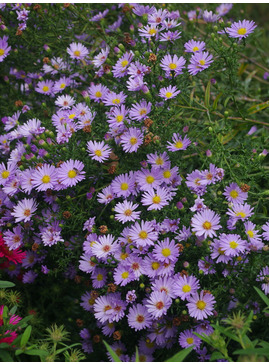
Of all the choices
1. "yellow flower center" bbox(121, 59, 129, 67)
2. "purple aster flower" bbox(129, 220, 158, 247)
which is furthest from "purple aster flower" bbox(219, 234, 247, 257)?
"yellow flower center" bbox(121, 59, 129, 67)

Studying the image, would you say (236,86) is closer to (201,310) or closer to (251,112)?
(251,112)

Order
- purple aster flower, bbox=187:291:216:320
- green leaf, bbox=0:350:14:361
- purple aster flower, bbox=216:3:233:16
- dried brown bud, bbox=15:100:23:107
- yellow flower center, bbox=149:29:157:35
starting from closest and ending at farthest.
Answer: green leaf, bbox=0:350:14:361 < purple aster flower, bbox=187:291:216:320 < yellow flower center, bbox=149:29:157:35 < dried brown bud, bbox=15:100:23:107 < purple aster flower, bbox=216:3:233:16

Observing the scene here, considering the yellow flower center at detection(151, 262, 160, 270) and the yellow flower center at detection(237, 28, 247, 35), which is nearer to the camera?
the yellow flower center at detection(151, 262, 160, 270)

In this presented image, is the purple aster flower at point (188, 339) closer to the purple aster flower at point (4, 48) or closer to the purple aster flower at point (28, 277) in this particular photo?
the purple aster flower at point (28, 277)

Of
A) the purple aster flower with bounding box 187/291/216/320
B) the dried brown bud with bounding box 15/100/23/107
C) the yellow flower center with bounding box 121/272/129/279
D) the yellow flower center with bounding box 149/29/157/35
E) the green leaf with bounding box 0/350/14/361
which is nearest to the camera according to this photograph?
the green leaf with bounding box 0/350/14/361

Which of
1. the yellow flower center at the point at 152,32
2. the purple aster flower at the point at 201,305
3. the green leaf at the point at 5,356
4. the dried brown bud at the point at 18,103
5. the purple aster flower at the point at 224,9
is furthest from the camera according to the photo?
the purple aster flower at the point at 224,9

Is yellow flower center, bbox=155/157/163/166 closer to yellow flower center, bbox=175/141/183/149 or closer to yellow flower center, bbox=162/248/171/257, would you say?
yellow flower center, bbox=175/141/183/149

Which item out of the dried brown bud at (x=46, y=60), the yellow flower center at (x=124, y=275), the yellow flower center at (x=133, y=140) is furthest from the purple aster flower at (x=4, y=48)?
the yellow flower center at (x=124, y=275)
